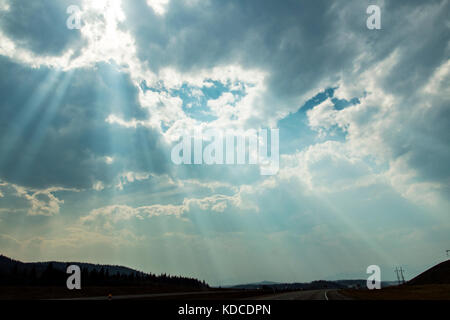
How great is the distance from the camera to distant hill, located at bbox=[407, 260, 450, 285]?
131025 mm

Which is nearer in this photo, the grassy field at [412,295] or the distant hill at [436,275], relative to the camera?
the grassy field at [412,295]

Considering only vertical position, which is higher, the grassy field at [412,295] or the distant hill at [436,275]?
the grassy field at [412,295]

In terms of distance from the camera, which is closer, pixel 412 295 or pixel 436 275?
pixel 412 295

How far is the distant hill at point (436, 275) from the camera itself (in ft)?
430

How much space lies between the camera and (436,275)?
13975 centimetres

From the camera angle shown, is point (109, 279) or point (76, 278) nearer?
point (76, 278)

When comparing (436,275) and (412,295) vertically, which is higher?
(412,295)
